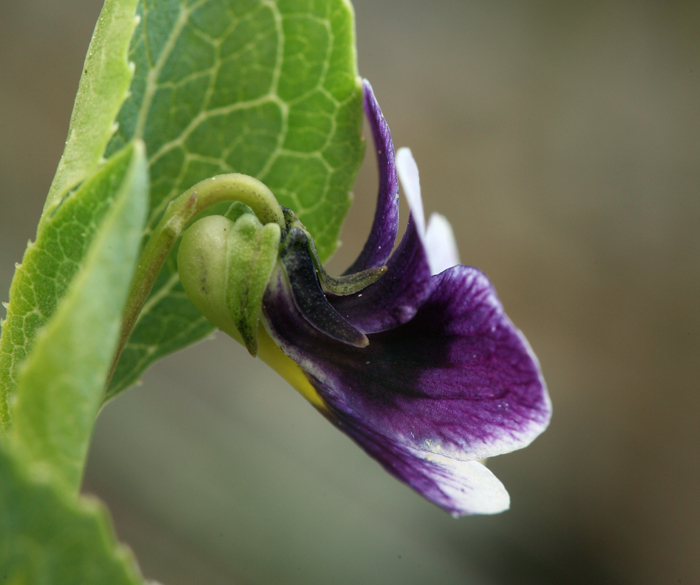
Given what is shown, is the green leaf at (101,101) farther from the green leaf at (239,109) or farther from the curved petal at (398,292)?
the curved petal at (398,292)

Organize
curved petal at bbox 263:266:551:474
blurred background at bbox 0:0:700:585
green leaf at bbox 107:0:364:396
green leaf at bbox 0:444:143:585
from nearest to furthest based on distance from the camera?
1. green leaf at bbox 0:444:143:585
2. curved petal at bbox 263:266:551:474
3. green leaf at bbox 107:0:364:396
4. blurred background at bbox 0:0:700:585

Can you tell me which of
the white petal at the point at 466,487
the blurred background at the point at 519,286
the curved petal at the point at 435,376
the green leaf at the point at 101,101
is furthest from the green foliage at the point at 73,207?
the blurred background at the point at 519,286

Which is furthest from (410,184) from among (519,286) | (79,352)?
(519,286)

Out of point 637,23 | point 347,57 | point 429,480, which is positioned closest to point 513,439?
point 429,480

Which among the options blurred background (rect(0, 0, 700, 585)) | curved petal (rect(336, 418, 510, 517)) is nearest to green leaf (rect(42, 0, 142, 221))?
curved petal (rect(336, 418, 510, 517))

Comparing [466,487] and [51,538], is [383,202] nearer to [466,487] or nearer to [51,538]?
[466,487]

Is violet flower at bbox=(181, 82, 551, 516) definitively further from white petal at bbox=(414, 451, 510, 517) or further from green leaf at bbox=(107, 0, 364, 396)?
green leaf at bbox=(107, 0, 364, 396)

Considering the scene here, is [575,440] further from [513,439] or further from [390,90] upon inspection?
[513,439]
